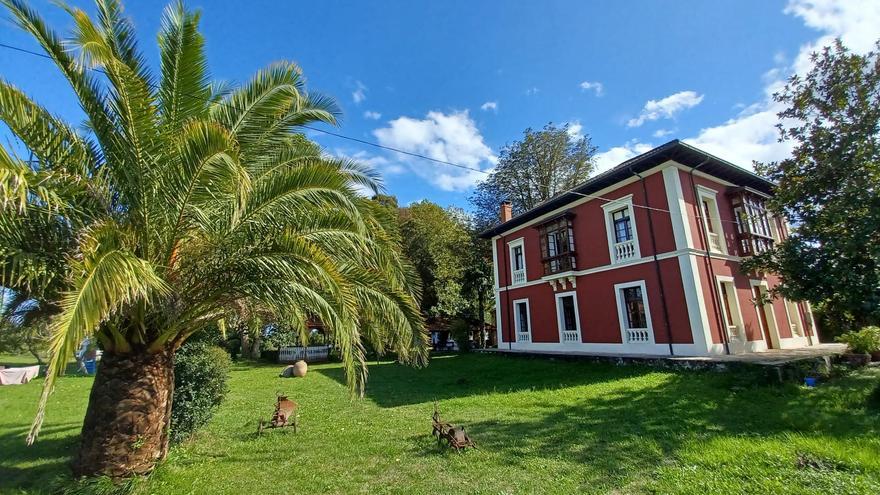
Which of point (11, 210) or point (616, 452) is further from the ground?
point (11, 210)

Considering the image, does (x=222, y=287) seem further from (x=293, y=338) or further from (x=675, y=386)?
(x=293, y=338)

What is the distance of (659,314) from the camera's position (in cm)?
1234

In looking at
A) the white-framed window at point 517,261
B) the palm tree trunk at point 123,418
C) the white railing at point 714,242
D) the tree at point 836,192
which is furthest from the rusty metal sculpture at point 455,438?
the white-framed window at point 517,261

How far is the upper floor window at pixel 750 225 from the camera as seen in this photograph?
13.5m

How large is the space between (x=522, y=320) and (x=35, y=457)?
15.9 metres

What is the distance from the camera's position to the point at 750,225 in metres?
13.9

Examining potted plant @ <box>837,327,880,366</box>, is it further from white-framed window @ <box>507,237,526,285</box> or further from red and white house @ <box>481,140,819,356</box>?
white-framed window @ <box>507,237,526,285</box>

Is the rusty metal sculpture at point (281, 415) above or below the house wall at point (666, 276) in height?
below

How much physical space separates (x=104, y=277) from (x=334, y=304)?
225 cm

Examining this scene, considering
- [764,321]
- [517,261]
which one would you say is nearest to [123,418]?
[517,261]

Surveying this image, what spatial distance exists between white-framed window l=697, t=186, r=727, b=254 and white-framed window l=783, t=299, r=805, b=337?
15.3 feet

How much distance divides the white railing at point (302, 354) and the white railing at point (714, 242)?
1936 centimetres

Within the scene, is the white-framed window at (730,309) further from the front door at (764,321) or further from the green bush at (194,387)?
the green bush at (194,387)

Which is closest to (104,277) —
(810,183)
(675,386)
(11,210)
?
(11,210)
